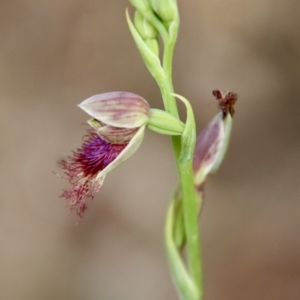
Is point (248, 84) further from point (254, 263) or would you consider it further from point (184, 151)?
point (184, 151)

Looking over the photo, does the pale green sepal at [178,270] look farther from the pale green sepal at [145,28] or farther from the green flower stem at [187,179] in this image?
the pale green sepal at [145,28]

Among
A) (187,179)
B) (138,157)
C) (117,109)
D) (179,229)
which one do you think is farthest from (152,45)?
(138,157)

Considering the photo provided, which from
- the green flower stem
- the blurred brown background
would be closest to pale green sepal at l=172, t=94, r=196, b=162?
the green flower stem

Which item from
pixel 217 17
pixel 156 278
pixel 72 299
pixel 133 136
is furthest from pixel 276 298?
pixel 133 136

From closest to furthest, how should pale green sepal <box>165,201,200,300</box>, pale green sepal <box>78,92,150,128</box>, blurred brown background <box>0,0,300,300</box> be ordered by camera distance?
1. pale green sepal <box>78,92,150,128</box>
2. pale green sepal <box>165,201,200,300</box>
3. blurred brown background <box>0,0,300,300</box>

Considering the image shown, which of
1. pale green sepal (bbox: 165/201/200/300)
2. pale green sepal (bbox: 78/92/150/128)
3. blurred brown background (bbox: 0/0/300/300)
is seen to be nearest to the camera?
pale green sepal (bbox: 78/92/150/128)

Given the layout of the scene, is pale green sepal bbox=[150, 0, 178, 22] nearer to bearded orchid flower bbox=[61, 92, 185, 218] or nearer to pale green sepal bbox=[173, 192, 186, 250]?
bearded orchid flower bbox=[61, 92, 185, 218]

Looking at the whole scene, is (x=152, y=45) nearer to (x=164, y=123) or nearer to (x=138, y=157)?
(x=164, y=123)
